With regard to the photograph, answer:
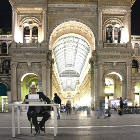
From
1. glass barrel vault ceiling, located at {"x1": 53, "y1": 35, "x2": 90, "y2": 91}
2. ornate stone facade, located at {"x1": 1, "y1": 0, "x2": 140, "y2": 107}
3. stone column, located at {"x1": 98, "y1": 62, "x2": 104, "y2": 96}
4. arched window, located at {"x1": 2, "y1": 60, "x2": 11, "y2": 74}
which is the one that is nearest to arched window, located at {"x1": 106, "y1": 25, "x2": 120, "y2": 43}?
ornate stone facade, located at {"x1": 1, "y1": 0, "x2": 140, "y2": 107}

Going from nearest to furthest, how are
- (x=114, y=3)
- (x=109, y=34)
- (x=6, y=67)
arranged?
(x=114, y=3)
(x=109, y=34)
(x=6, y=67)

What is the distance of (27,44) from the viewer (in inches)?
1693

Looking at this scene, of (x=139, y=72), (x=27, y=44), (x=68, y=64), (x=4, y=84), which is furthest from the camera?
(x=68, y=64)

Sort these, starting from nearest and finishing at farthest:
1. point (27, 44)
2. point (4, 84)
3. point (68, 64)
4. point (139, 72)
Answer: point (27, 44) < point (4, 84) < point (139, 72) < point (68, 64)

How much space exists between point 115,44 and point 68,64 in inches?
1846

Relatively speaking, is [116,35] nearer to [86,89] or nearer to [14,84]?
[14,84]

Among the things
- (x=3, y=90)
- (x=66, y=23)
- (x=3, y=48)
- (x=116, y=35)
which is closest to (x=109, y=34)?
(x=116, y=35)

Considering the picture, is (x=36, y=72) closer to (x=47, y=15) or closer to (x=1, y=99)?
(x=47, y=15)

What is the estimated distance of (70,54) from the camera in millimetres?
74750

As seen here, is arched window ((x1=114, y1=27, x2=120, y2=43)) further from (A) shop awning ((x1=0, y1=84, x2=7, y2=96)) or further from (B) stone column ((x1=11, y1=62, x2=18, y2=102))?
(A) shop awning ((x1=0, y1=84, x2=7, y2=96))

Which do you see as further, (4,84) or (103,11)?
(4,84)

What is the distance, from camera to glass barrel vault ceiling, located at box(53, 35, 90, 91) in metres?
58.2

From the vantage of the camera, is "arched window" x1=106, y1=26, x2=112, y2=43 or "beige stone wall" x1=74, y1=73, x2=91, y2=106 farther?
"beige stone wall" x1=74, y1=73, x2=91, y2=106

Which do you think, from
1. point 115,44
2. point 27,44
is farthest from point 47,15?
point 115,44
